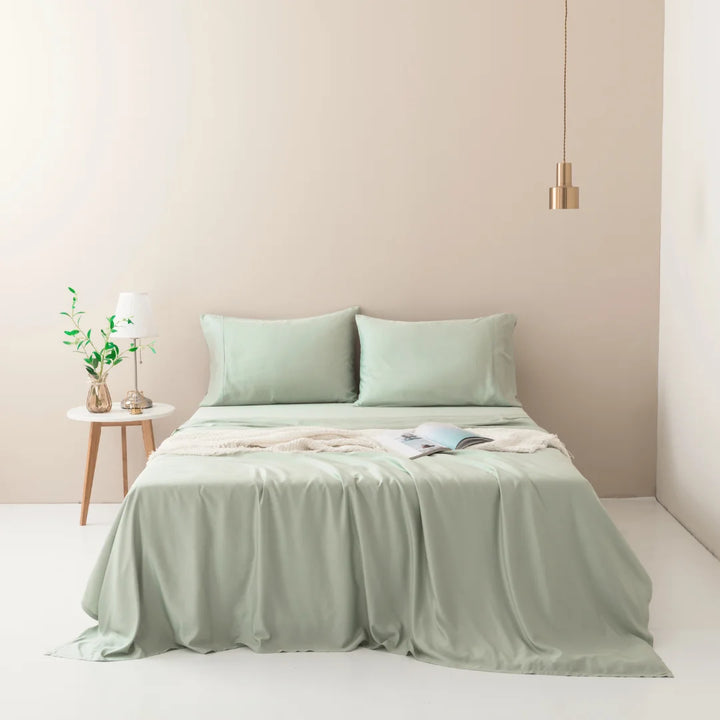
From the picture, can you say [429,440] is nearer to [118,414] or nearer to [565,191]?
[565,191]

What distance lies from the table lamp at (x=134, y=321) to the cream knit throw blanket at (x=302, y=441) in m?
0.79

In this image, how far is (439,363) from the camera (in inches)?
182

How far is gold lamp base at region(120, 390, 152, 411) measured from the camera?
4695 millimetres

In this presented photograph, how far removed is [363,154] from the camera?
195 inches

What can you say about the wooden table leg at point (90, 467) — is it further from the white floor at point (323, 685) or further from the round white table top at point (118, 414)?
the white floor at point (323, 685)

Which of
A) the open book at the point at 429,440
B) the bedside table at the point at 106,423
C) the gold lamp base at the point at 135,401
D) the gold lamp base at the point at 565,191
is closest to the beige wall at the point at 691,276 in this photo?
the gold lamp base at the point at 565,191

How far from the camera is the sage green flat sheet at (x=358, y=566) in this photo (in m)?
3.22

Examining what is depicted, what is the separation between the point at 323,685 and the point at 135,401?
2134 millimetres

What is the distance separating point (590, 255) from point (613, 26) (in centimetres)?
116

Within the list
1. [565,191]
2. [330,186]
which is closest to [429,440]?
[565,191]

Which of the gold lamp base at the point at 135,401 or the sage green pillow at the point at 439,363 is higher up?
the sage green pillow at the point at 439,363

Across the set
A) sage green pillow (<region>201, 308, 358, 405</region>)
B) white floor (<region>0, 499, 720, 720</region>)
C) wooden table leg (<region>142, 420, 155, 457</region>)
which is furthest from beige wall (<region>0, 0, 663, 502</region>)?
white floor (<region>0, 499, 720, 720</region>)

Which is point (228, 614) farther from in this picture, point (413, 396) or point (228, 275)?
point (228, 275)

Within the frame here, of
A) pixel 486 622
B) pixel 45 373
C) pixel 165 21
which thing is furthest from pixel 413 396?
pixel 165 21
